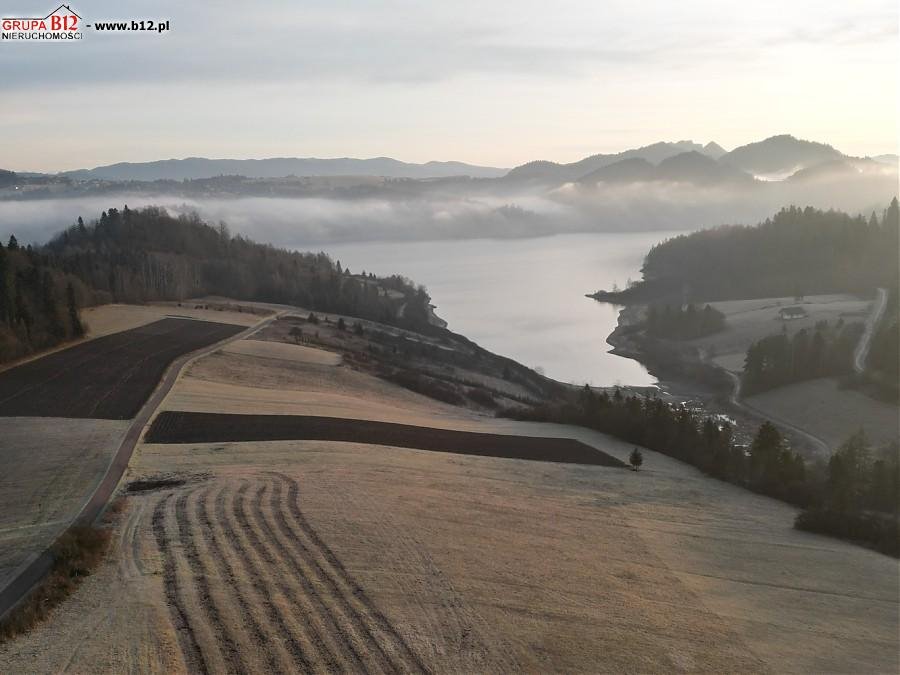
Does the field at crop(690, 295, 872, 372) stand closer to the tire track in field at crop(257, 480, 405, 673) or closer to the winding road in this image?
the winding road

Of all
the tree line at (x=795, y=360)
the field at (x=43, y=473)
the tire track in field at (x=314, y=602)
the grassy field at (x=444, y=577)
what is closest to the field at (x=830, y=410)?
the tree line at (x=795, y=360)

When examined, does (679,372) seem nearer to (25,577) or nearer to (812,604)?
(812,604)

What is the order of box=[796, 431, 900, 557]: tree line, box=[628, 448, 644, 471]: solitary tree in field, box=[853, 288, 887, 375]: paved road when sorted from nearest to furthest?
box=[796, 431, 900, 557]: tree line < box=[628, 448, 644, 471]: solitary tree in field < box=[853, 288, 887, 375]: paved road

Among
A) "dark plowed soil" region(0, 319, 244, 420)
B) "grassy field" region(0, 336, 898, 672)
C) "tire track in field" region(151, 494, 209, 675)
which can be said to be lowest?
"grassy field" region(0, 336, 898, 672)

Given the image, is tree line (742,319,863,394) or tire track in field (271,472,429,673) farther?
tree line (742,319,863,394)

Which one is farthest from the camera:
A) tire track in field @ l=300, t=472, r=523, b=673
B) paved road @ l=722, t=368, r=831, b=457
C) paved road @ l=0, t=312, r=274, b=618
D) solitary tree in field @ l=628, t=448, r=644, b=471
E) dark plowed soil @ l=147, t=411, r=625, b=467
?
paved road @ l=722, t=368, r=831, b=457

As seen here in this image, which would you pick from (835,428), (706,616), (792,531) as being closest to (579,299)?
(835,428)

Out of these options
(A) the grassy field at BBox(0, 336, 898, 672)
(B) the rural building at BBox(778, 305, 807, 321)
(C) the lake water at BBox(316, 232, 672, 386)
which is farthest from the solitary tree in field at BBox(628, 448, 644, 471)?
(B) the rural building at BBox(778, 305, 807, 321)

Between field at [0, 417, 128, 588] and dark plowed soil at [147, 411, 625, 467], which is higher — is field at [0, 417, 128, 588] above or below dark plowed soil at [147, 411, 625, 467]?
above
